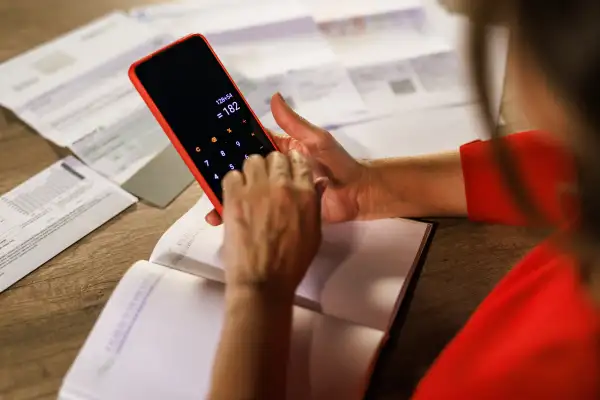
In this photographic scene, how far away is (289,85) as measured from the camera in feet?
2.54

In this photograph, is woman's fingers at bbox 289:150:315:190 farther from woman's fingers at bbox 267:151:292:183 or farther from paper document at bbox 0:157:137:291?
paper document at bbox 0:157:137:291

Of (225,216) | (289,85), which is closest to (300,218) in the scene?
(225,216)

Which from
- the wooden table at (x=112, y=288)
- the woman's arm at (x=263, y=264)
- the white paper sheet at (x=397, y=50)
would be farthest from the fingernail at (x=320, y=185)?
the white paper sheet at (x=397, y=50)

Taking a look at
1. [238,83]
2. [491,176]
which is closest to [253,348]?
[491,176]

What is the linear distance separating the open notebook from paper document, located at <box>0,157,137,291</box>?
0.09 meters

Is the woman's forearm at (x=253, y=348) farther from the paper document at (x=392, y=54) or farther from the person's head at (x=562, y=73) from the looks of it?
the paper document at (x=392, y=54)

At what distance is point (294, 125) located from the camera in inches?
24.2

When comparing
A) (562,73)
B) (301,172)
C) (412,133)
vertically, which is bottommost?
(412,133)

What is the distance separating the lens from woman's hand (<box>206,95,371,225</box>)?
586 millimetres

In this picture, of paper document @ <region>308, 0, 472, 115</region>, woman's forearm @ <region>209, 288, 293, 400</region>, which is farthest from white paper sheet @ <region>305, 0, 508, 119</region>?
woman's forearm @ <region>209, 288, 293, 400</region>

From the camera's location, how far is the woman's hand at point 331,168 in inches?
23.1

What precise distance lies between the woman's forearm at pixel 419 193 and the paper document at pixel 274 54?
147mm

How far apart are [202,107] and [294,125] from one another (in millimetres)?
101

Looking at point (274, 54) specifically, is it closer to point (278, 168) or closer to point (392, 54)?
point (392, 54)
